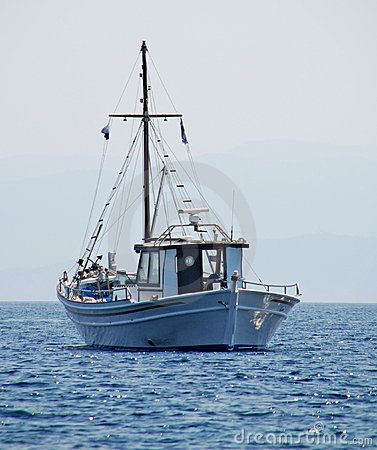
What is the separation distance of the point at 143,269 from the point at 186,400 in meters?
18.4

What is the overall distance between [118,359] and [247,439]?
1939 cm

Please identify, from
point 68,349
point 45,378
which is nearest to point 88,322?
point 68,349

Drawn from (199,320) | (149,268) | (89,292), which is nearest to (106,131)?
(89,292)

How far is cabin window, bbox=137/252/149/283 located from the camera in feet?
177

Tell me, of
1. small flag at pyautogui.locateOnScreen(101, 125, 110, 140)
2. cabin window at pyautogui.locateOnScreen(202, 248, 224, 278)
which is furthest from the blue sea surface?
small flag at pyautogui.locateOnScreen(101, 125, 110, 140)

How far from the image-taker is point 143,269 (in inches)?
2133

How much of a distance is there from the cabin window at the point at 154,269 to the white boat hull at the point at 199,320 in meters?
2.54

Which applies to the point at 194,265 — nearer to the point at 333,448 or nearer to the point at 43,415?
the point at 43,415

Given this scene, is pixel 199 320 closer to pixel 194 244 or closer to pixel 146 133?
pixel 194 244

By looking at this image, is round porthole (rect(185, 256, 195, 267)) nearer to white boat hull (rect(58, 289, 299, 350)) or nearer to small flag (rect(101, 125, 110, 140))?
white boat hull (rect(58, 289, 299, 350))

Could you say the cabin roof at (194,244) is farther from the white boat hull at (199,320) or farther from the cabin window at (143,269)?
the white boat hull at (199,320)

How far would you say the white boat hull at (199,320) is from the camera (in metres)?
48.6

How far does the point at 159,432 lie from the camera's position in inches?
1209

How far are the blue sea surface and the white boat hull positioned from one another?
77 cm
